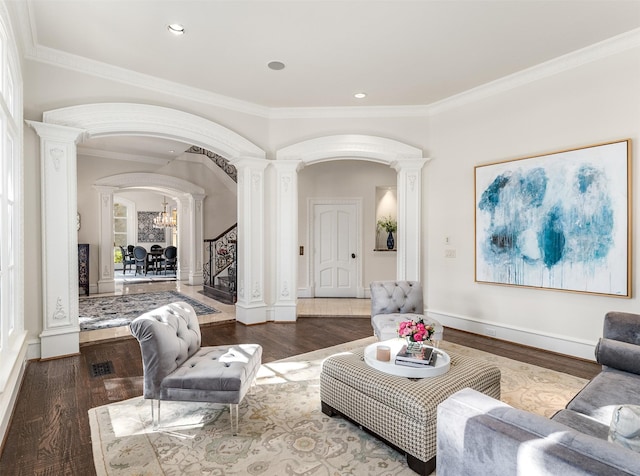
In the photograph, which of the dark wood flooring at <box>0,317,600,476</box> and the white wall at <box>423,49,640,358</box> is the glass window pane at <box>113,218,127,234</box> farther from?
the white wall at <box>423,49,640,358</box>

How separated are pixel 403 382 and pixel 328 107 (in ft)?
14.9

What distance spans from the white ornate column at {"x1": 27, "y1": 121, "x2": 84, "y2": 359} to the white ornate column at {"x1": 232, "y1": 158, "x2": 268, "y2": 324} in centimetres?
220

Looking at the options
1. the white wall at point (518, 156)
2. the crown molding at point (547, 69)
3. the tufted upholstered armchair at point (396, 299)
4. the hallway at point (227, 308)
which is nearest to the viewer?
the crown molding at point (547, 69)

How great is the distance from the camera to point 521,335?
180 inches

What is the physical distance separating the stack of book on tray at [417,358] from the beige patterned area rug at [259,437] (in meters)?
0.57

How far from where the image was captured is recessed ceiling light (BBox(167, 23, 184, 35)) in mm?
3529

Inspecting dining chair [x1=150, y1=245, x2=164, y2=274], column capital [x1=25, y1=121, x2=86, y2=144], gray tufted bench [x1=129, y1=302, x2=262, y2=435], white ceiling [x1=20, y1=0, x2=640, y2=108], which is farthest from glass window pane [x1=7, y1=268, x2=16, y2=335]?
dining chair [x1=150, y1=245, x2=164, y2=274]

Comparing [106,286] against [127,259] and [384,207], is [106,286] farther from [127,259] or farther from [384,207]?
[384,207]

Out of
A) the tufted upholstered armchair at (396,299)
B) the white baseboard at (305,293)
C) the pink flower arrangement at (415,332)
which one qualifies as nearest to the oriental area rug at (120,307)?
the white baseboard at (305,293)

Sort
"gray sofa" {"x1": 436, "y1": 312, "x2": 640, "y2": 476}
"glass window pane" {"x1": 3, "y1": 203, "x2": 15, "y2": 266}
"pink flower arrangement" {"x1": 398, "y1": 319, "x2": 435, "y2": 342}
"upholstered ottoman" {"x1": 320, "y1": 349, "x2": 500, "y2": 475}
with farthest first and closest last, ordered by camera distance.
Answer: "glass window pane" {"x1": 3, "y1": 203, "x2": 15, "y2": 266}
"pink flower arrangement" {"x1": 398, "y1": 319, "x2": 435, "y2": 342}
"upholstered ottoman" {"x1": 320, "y1": 349, "x2": 500, "y2": 475}
"gray sofa" {"x1": 436, "y1": 312, "x2": 640, "y2": 476}

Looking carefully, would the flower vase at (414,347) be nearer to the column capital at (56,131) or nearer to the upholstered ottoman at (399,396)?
the upholstered ottoman at (399,396)

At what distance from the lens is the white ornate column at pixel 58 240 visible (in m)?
3.97

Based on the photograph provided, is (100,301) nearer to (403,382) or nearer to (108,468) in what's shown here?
(108,468)

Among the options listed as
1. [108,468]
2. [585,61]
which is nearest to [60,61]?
[108,468]
